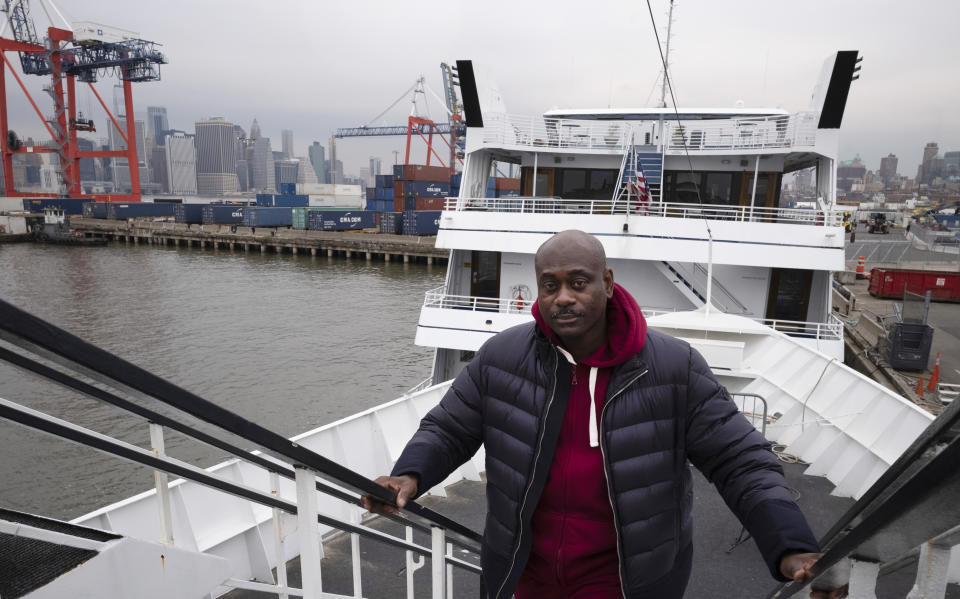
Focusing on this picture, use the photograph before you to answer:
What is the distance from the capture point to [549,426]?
6.05 ft

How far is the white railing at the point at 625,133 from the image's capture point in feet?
38.3

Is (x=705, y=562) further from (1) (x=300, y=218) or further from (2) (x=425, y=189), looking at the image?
(1) (x=300, y=218)

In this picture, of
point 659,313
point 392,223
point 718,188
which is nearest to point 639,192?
point 659,313

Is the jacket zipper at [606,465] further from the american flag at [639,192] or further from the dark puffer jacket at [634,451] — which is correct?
the american flag at [639,192]

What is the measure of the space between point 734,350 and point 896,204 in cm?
20964

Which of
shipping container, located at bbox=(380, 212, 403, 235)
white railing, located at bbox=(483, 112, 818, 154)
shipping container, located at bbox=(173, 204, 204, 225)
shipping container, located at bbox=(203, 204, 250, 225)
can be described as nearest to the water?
white railing, located at bbox=(483, 112, 818, 154)

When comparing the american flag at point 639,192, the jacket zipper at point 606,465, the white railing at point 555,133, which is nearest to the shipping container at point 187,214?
the white railing at point 555,133

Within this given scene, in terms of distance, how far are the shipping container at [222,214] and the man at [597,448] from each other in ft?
208

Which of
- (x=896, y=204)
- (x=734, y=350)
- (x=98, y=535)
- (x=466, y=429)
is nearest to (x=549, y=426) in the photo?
(x=466, y=429)

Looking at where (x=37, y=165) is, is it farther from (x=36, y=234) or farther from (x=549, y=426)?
(x=549, y=426)

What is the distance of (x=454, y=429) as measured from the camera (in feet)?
6.89

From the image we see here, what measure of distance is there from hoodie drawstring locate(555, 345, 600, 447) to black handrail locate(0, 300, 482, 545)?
73 centimetres

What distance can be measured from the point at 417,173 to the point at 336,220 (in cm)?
956

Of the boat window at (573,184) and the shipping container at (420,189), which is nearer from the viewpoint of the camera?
the boat window at (573,184)
